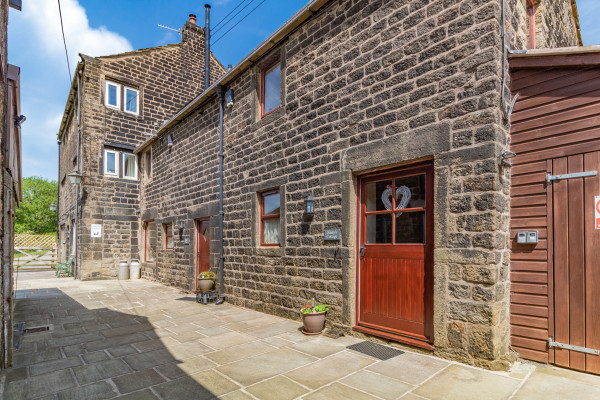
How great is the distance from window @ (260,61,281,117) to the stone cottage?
4cm

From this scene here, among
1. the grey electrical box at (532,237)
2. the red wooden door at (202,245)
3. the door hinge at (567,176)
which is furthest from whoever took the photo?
the red wooden door at (202,245)

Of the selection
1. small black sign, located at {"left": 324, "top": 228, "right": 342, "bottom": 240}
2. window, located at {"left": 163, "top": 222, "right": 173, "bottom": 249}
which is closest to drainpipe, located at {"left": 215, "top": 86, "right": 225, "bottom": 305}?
A: small black sign, located at {"left": 324, "top": 228, "right": 342, "bottom": 240}

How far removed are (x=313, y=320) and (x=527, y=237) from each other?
9.02 feet

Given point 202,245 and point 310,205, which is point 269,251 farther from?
point 202,245

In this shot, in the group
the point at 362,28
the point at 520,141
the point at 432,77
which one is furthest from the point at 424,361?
the point at 362,28

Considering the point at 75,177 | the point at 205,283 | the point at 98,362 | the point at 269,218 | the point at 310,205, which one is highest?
the point at 75,177

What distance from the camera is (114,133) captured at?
12367 millimetres

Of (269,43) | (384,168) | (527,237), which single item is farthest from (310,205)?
(269,43)

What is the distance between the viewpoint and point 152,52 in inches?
511

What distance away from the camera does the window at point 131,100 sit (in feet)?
41.4

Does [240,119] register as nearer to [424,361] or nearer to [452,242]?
[452,242]

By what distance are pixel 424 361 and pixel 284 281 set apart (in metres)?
2.71

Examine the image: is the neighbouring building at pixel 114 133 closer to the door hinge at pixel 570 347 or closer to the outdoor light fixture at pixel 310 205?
the outdoor light fixture at pixel 310 205

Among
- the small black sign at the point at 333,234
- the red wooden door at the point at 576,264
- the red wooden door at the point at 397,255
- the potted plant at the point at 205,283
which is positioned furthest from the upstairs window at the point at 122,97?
the red wooden door at the point at 576,264
